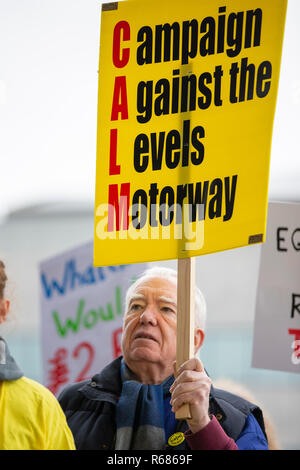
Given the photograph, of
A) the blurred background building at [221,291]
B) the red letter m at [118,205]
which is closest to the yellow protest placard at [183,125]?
the red letter m at [118,205]

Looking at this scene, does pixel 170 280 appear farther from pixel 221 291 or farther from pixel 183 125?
pixel 221 291

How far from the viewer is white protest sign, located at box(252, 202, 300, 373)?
2.37 m

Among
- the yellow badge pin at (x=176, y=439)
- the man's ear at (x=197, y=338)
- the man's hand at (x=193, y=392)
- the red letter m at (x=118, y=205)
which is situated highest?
the red letter m at (x=118, y=205)

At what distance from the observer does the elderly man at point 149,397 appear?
1878 mm

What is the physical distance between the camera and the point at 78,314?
332 cm

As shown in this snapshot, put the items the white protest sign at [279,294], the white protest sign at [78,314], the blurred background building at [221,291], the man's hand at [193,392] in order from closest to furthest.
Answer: the man's hand at [193,392] → the white protest sign at [279,294] → the white protest sign at [78,314] → the blurred background building at [221,291]

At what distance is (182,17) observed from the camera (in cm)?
Answer: 185

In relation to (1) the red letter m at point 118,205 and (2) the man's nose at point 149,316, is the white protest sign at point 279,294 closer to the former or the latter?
(2) the man's nose at point 149,316

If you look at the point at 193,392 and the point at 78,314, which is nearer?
the point at 193,392

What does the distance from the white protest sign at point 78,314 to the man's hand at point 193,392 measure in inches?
53.6

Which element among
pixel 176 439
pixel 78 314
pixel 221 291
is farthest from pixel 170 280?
pixel 221 291

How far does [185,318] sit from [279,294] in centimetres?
67

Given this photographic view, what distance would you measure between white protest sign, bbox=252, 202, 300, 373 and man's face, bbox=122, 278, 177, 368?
49 centimetres
